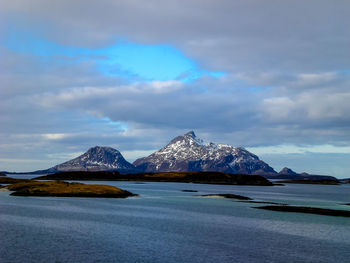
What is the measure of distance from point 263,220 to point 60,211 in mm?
46577

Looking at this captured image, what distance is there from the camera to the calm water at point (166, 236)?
157 ft

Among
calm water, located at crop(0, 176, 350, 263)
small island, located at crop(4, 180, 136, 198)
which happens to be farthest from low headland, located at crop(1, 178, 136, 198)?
calm water, located at crop(0, 176, 350, 263)

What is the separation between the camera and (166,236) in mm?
61906

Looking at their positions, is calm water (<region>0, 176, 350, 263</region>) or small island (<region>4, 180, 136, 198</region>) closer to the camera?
calm water (<region>0, 176, 350, 263</region>)

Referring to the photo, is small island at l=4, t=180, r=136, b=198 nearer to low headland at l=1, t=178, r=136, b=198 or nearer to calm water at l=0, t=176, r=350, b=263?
low headland at l=1, t=178, r=136, b=198

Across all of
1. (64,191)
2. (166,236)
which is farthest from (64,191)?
(166,236)

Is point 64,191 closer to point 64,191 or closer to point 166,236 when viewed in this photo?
point 64,191

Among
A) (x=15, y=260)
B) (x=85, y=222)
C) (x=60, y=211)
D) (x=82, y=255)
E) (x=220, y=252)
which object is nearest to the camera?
(x=15, y=260)

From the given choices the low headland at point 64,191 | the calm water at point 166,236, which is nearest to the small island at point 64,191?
the low headland at point 64,191

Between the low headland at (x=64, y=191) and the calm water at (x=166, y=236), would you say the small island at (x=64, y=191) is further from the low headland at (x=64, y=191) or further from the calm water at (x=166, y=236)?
the calm water at (x=166, y=236)

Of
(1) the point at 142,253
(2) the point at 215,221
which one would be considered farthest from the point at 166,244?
(2) the point at 215,221

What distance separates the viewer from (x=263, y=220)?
8406 centimetres

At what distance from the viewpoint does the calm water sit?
47.7 meters

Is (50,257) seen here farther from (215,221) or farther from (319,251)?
(215,221)
